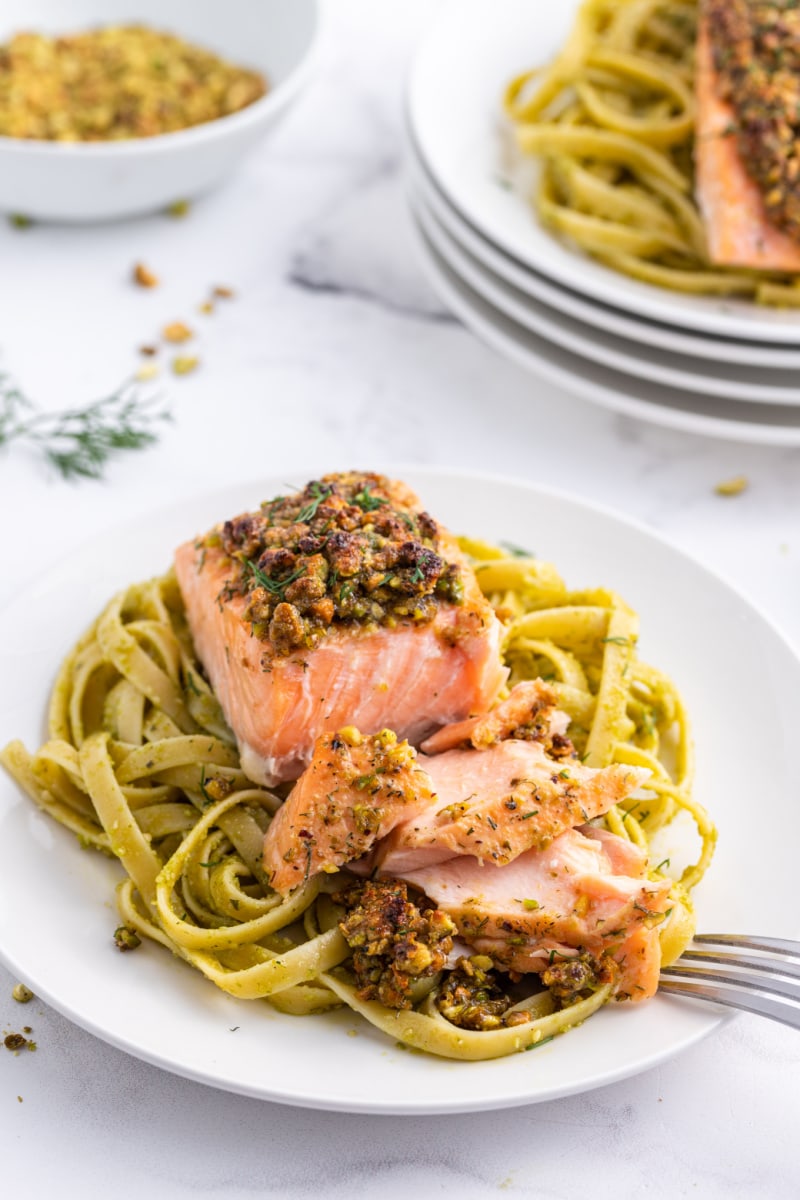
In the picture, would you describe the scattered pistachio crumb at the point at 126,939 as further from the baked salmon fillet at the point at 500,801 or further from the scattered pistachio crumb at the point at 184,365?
the scattered pistachio crumb at the point at 184,365

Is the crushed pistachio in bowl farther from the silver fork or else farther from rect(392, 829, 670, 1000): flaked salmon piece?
the silver fork

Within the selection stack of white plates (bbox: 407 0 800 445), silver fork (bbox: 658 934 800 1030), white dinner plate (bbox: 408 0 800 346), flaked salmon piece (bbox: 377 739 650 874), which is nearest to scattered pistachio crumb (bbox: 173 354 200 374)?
stack of white plates (bbox: 407 0 800 445)

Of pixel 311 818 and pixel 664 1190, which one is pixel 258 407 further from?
pixel 664 1190

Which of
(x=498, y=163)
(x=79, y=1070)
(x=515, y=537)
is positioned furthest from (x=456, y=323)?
(x=79, y=1070)

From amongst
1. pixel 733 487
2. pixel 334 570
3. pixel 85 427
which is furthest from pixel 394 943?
pixel 85 427

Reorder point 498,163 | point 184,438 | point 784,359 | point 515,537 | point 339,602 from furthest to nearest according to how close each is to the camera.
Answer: point 498,163, point 184,438, point 784,359, point 515,537, point 339,602

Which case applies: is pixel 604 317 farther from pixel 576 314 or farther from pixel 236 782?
pixel 236 782

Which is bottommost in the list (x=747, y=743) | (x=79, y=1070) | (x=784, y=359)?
(x=79, y=1070)
